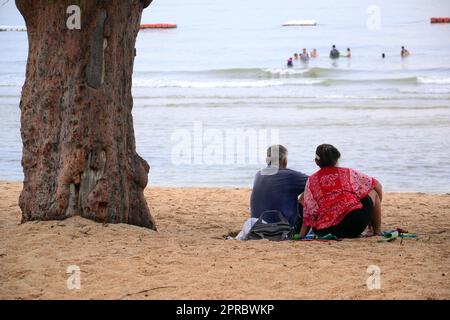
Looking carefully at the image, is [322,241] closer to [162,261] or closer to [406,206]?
[162,261]

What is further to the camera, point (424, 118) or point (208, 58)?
point (208, 58)

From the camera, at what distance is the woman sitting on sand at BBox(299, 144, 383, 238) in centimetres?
813

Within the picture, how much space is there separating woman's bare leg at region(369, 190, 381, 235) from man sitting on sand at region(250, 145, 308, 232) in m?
0.73

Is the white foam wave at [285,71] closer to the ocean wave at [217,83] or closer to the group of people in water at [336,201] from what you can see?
the ocean wave at [217,83]

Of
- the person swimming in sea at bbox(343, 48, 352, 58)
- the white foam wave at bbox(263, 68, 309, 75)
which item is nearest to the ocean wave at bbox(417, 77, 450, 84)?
the white foam wave at bbox(263, 68, 309, 75)

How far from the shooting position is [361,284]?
253 inches

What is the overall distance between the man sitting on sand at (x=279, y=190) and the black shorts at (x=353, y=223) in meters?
0.51

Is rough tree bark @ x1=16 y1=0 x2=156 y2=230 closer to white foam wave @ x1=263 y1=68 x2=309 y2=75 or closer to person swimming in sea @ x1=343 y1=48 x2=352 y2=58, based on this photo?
white foam wave @ x1=263 y1=68 x2=309 y2=75

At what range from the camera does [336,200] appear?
816 cm

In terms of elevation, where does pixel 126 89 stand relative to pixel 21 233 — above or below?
above

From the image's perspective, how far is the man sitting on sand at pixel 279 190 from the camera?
8.64 metres
